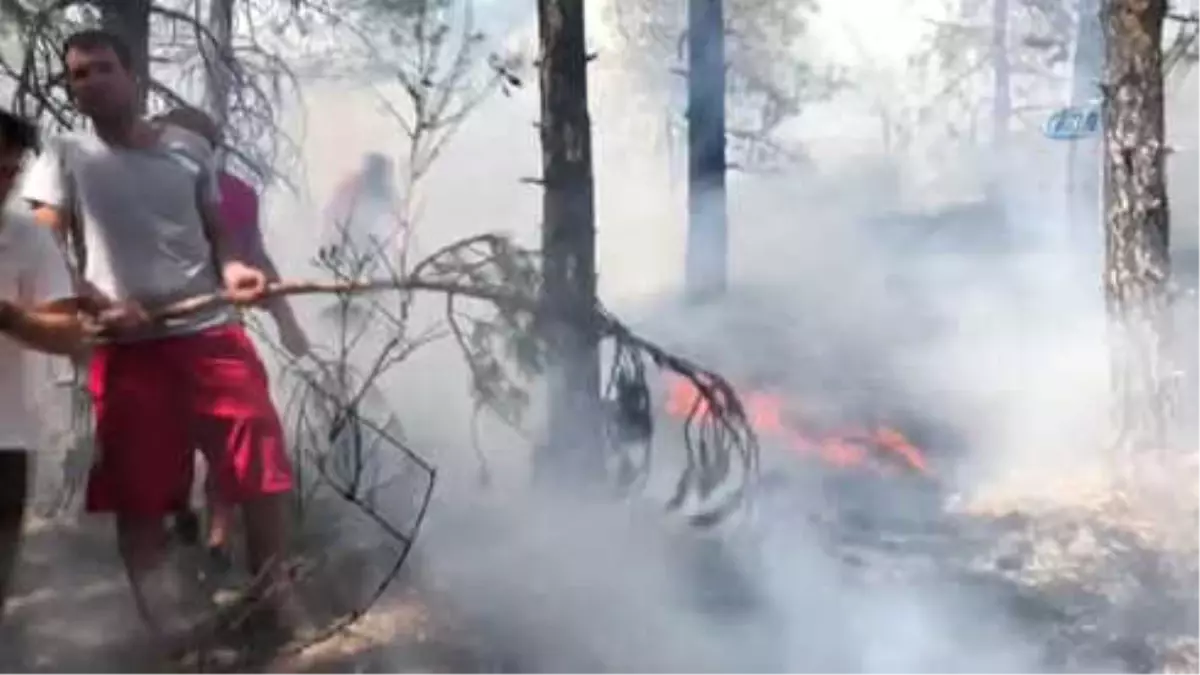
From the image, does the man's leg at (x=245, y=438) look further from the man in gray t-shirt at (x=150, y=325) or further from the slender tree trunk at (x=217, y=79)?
the slender tree trunk at (x=217, y=79)

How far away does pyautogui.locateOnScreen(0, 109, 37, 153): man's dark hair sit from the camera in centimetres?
306

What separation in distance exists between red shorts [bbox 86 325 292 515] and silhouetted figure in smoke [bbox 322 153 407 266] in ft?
7.98

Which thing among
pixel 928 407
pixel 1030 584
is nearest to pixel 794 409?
pixel 928 407

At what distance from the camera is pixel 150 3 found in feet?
17.1

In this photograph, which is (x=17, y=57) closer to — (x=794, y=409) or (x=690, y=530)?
(x=690, y=530)

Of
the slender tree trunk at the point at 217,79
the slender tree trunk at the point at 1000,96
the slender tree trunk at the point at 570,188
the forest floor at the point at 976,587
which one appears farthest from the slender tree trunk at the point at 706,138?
the slender tree trunk at the point at 1000,96

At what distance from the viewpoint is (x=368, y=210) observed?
6426 mm

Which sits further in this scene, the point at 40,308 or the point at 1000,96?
the point at 1000,96

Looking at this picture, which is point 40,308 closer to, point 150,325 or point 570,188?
point 150,325

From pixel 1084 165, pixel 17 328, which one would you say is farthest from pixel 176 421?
pixel 1084 165

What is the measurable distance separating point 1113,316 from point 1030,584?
5.43 ft

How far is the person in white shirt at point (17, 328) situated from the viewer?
3084mm

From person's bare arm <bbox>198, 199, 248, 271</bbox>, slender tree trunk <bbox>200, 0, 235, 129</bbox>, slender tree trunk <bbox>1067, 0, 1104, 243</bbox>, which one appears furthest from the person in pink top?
slender tree trunk <bbox>1067, 0, 1104, 243</bbox>

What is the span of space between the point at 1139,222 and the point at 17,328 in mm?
4475
